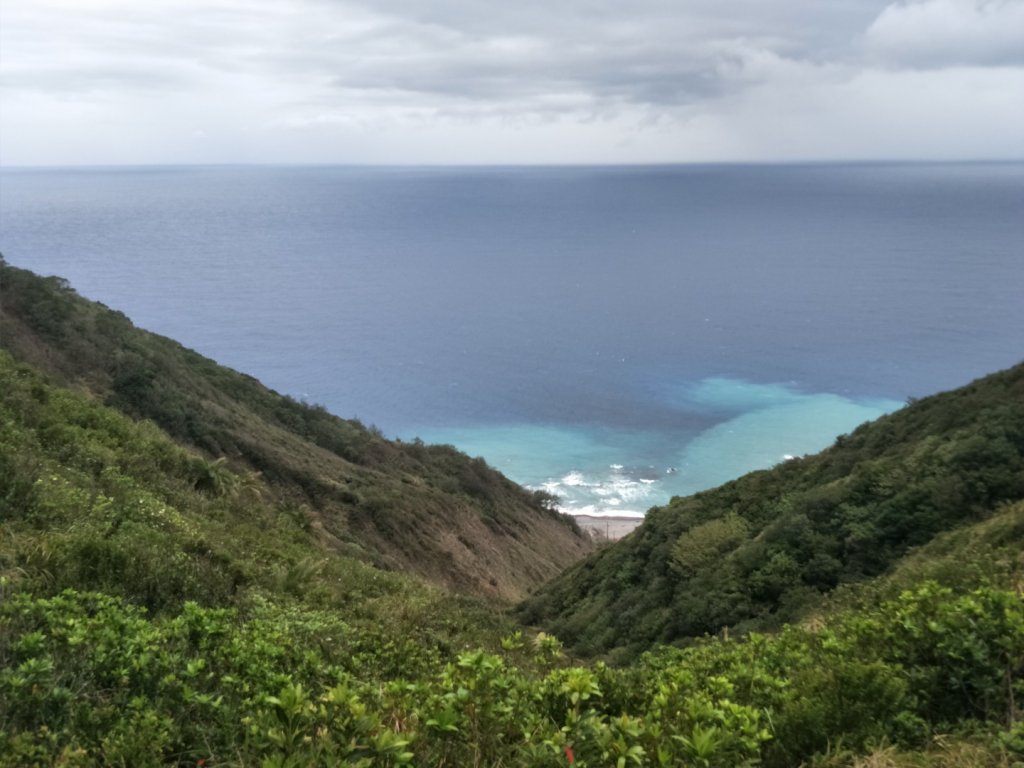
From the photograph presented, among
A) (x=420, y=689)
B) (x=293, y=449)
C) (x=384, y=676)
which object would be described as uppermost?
(x=420, y=689)

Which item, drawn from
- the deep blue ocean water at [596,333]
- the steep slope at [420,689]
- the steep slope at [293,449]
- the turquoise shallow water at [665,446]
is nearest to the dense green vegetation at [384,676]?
the steep slope at [420,689]

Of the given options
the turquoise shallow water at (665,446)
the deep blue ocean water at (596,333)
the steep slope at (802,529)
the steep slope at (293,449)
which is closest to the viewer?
the steep slope at (802,529)

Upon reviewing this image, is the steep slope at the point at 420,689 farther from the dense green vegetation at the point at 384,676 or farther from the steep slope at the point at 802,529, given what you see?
the steep slope at the point at 802,529

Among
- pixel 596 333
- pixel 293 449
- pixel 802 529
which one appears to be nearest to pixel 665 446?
pixel 596 333

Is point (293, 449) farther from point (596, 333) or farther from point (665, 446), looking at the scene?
point (596, 333)

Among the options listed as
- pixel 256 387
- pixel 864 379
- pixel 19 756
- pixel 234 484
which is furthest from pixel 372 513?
pixel 864 379

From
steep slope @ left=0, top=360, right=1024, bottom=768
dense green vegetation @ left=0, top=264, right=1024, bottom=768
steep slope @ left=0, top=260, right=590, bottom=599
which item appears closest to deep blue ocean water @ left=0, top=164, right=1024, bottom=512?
steep slope @ left=0, top=260, right=590, bottom=599

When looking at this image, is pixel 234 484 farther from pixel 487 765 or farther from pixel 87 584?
pixel 487 765
